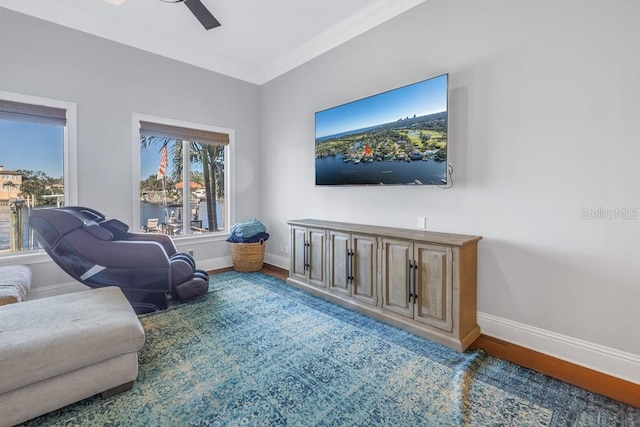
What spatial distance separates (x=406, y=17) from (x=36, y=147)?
4.20 metres

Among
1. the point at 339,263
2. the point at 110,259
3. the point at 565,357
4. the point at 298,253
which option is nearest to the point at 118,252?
the point at 110,259

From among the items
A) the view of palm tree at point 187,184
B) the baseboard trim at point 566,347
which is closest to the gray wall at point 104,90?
the view of palm tree at point 187,184

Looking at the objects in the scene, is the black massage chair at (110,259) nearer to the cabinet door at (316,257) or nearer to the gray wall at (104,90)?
the gray wall at (104,90)

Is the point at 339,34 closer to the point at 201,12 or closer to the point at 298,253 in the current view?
the point at 201,12

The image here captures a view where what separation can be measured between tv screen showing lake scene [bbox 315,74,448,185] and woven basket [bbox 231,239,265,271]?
57.4 inches

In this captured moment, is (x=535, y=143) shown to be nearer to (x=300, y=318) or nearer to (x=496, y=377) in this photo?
(x=496, y=377)

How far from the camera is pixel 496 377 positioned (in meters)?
1.91

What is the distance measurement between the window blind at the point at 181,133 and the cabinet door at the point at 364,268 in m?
2.84

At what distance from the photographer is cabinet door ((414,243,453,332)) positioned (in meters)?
2.32

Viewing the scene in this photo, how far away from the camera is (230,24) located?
11.5 feet

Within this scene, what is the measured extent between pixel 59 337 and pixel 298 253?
7.89 feet

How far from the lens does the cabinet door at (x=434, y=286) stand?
2.32 m

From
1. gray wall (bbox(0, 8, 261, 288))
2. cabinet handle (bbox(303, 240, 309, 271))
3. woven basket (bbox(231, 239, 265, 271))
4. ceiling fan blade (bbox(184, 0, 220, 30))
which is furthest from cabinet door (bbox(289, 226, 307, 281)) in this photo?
ceiling fan blade (bbox(184, 0, 220, 30))

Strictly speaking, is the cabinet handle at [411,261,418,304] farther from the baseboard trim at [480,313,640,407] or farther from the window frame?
the window frame
